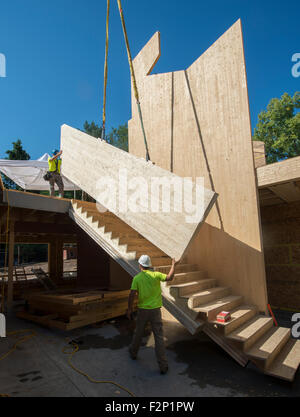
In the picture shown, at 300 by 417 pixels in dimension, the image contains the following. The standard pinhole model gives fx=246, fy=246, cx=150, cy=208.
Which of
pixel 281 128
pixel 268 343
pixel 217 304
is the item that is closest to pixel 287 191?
pixel 217 304

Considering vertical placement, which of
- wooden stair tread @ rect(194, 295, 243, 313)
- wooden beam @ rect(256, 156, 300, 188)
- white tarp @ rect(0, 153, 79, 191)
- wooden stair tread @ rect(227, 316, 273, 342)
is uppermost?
white tarp @ rect(0, 153, 79, 191)

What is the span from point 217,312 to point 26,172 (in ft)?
53.8

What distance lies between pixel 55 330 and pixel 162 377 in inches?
143

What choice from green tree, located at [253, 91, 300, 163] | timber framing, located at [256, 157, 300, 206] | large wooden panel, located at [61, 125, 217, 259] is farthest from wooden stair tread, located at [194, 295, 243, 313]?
green tree, located at [253, 91, 300, 163]

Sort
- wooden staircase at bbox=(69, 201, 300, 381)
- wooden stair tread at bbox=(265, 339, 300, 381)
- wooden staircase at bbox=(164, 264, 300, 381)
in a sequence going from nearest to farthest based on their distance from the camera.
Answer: wooden stair tread at bbox=(265, 339, 300, 381)
wooden staircase at bbox=(164, 264, 300, 381)
wooden staircase at bbox=(69, 201, 300, 381)

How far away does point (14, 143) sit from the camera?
28.1m

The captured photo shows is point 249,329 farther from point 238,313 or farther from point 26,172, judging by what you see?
point 26,172

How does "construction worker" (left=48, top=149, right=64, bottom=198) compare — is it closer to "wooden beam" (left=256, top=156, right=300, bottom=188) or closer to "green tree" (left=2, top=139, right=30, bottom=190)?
"wooden beam" (left=256, top=156, right=300, bottom=188)

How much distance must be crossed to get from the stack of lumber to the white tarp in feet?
38.3

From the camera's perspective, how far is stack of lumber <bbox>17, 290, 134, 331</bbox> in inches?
245

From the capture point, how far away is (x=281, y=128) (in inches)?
1120

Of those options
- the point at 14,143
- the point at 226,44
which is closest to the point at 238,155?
the point at 226,44

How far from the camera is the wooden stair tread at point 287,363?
3596 mm
